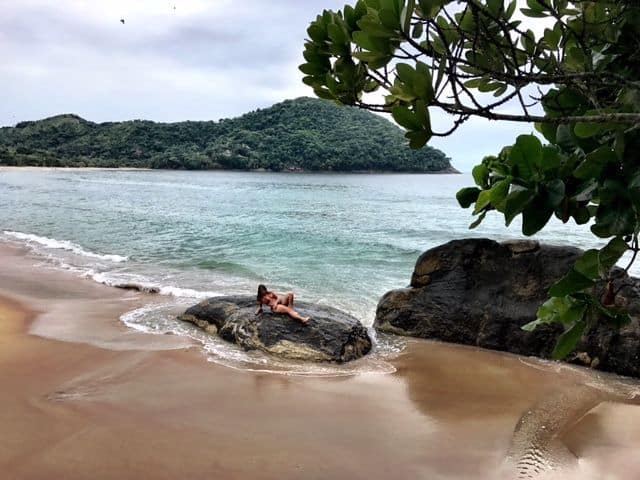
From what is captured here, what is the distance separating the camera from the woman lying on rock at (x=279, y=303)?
7.00 m

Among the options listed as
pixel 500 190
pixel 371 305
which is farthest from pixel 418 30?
pixel 371 305

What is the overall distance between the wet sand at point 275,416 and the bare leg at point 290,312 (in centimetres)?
118

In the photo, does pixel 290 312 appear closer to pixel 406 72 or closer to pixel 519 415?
pixel 519 415

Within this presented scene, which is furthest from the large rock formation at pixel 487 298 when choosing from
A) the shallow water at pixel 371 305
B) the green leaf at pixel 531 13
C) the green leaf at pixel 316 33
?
the green leaf at pixel 316 33

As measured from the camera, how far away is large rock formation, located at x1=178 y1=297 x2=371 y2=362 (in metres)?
6.59

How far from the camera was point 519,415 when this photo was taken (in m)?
5.04

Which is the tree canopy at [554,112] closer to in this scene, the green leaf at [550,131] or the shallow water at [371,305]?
the green leaf at [550,131]

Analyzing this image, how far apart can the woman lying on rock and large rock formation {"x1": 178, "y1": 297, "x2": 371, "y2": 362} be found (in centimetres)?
7

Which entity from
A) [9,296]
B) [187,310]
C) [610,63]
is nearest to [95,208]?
[9,296]

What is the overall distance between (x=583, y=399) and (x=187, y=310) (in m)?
5.51

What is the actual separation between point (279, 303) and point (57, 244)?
12.2 m

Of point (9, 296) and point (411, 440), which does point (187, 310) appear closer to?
point (9, 296)

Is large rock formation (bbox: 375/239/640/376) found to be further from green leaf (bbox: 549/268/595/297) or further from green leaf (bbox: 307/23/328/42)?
green leaf (bbox: 307/23/328/42)

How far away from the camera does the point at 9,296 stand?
368 inches
